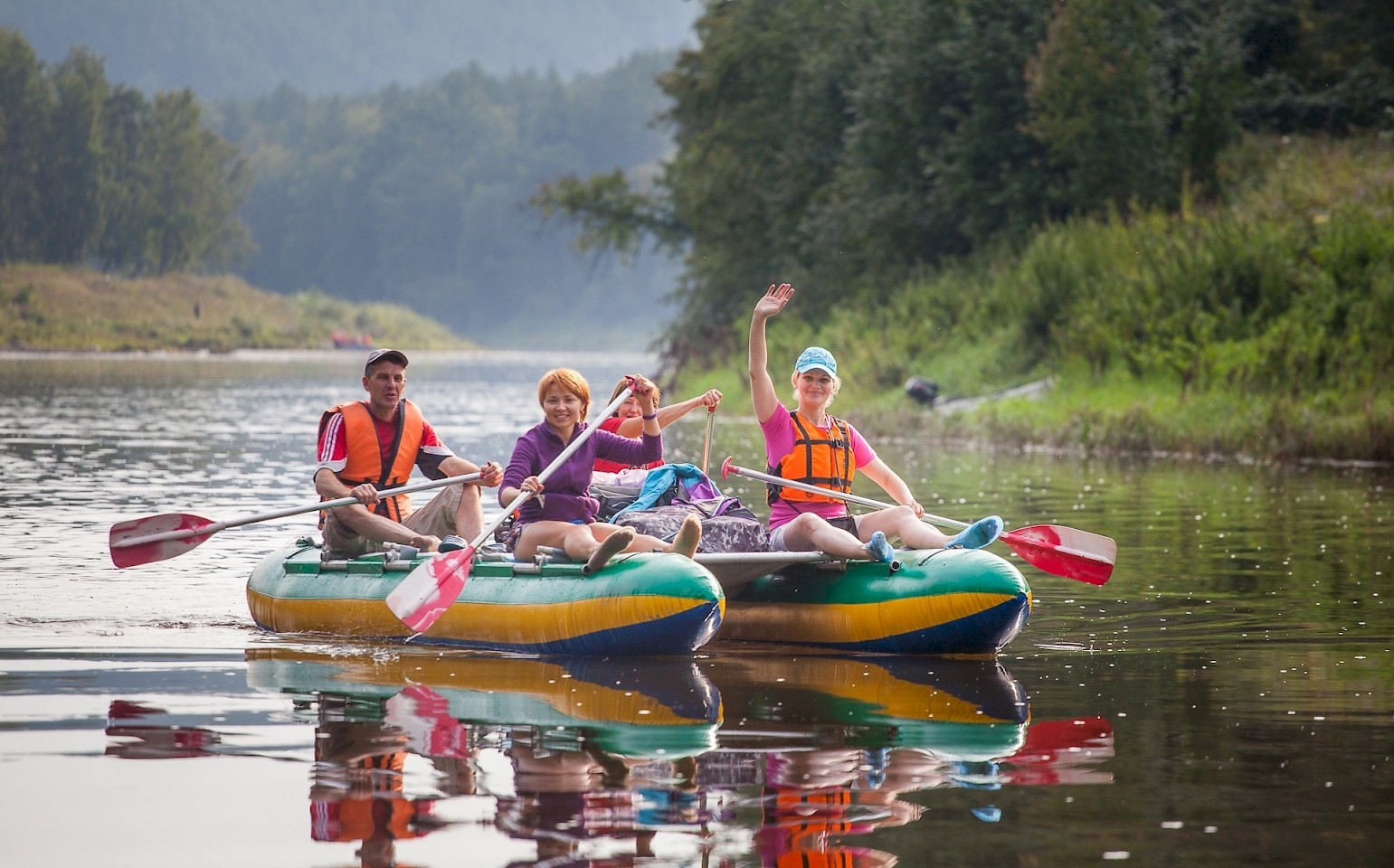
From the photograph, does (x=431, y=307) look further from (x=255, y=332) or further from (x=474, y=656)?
(x=474, y=656)

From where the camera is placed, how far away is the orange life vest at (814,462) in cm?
938

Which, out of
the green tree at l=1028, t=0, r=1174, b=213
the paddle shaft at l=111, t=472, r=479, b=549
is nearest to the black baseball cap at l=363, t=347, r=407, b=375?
the paddle shaft at l=111, t=472, r=479, b=549

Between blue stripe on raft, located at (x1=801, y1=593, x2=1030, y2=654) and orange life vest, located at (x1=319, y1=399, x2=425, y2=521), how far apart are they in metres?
2.68

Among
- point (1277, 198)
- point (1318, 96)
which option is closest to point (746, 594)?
point (1277, 198)

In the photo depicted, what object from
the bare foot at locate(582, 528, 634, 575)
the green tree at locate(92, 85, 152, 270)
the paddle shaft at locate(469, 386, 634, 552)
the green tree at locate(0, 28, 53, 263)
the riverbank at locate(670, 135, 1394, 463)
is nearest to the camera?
the bare foot at locate(582, 528, 634, 575)

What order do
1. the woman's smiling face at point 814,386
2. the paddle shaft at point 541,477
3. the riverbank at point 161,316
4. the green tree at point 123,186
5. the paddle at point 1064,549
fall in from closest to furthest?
the paddle shaft at point 541,477 < the woman's smiling face at point 814,386 < the paddle at point 1064,549 < the riverbank at point 161,316 < the green tree at point 123,186

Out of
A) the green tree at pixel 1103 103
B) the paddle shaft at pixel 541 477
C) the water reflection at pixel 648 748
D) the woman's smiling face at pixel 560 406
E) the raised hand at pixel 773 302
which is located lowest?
the water reflection at pixel 648 748

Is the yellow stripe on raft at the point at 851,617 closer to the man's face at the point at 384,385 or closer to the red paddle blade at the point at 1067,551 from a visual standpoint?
the red paddle blade at the point at 1067,551

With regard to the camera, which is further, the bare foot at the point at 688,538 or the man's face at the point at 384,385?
the man's face at the point at 384,385

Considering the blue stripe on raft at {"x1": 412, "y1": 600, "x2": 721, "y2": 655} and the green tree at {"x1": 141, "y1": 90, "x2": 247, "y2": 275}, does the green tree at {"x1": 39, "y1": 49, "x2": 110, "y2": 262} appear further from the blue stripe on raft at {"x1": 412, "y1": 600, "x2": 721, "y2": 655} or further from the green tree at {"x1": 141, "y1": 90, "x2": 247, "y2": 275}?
the blue stripe on raft at {"x1": 412, "y1": 600, "x2": 721, "y2": 655}

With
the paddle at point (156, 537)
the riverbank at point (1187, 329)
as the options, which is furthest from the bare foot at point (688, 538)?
the riverbank at point (1187, 329)

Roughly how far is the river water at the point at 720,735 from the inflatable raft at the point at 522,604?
17 cm

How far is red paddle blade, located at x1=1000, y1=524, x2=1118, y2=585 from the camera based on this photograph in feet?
31.3

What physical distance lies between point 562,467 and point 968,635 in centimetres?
215
